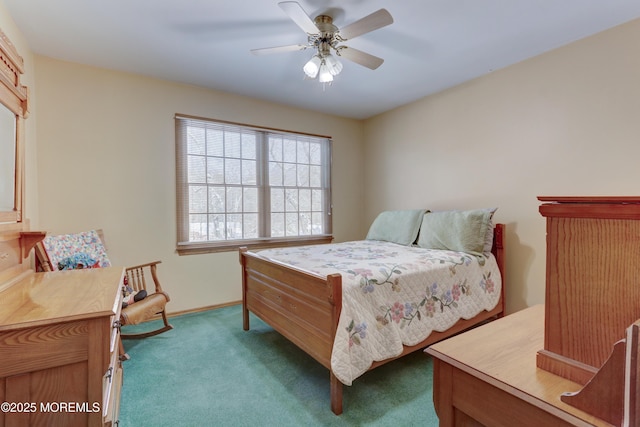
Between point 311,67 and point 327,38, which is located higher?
point 327,38

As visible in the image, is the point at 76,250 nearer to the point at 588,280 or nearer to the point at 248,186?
the point at 248,186

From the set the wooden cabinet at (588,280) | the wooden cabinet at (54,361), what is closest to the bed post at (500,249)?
the wooden cabinet at (588,280)

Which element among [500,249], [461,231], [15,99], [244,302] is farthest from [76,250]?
[500,249]

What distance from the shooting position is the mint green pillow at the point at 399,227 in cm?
329

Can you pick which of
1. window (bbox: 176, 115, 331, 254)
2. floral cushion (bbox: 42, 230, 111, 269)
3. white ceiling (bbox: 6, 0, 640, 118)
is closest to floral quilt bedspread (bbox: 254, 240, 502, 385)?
window (bbox: 176, 115, 331, 254)

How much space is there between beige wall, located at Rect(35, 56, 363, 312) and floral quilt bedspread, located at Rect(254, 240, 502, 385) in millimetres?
1255

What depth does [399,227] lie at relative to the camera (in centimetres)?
343

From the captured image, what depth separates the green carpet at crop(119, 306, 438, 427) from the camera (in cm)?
166

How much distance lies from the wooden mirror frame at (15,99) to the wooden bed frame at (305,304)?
153cm

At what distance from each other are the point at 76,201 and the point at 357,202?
11.0 feet

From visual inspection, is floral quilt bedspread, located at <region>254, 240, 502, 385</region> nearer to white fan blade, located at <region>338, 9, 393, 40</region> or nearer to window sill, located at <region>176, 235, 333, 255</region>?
window sill, located at <region>176, 235, 333, 255</region>

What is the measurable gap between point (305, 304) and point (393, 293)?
1.89ft

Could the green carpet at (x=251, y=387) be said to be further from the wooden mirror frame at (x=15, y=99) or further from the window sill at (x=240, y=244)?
the wooden mirror frame at (x=15, y=99)

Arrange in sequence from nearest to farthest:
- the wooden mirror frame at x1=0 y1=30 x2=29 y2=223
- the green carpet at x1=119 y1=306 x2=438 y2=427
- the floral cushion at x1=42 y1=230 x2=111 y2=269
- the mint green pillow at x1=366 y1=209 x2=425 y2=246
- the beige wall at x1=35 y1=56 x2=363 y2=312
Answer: the wooden mirror frame at x1=0 y1=30 x2=29 y2=223
the green carpet at x1=119 y1=306 x2=438 y2=427
the floral cushion at x1=42 y1=230 x2=111 y2=269
the beige wall at x1=35 y1=56 x2=363 y2=312
the mint green pillow at x1=366 y1=209 x2=425 y2=246
